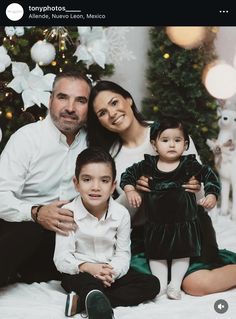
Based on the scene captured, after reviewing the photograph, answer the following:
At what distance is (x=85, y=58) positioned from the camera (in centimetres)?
167

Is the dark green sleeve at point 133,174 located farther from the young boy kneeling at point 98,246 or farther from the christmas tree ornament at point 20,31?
the christmas tree ornament at point 20,31

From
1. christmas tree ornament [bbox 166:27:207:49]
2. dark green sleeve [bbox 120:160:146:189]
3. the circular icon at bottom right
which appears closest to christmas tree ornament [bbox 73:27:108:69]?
christmas tree ornament [bbox 166:27:207:49]

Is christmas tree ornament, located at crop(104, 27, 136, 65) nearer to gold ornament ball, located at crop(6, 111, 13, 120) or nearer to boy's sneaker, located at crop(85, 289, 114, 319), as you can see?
gold ornament ball, located at crop(6, 111, 13, 120)

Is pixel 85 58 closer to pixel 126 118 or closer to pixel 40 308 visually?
pixel 126 118

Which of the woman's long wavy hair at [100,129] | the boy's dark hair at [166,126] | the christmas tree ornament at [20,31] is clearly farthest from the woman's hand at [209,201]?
the christmas tree ornament at [20,31]

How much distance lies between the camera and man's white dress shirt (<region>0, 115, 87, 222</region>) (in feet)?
4.45

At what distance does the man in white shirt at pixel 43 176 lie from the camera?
1315mm

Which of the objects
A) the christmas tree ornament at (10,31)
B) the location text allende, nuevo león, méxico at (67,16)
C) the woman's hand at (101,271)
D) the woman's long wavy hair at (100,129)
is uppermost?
the christmas tree ornament at (10,31)

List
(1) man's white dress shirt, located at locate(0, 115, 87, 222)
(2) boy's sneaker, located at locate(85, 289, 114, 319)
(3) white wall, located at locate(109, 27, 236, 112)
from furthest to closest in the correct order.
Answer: (3) white wall, located at locate(109, 27, 236, 112) → (1) man's white dress shirt, located at locate(0, 115, 87, 222) → (2) boy's sneaker, located at locate(85, 289, 114, 319)

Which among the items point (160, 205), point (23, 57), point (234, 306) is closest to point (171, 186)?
point (160, 205)

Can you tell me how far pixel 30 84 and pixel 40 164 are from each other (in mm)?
333

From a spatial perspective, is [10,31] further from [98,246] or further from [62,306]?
[62,306]

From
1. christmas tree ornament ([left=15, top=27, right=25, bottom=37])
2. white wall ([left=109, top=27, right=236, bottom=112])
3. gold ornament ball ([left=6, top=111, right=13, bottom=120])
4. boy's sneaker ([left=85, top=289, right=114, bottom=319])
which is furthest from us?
white wall ([left=109, top=27, right=236, bottom=112])

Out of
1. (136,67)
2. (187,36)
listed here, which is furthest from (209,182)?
(136,67)
